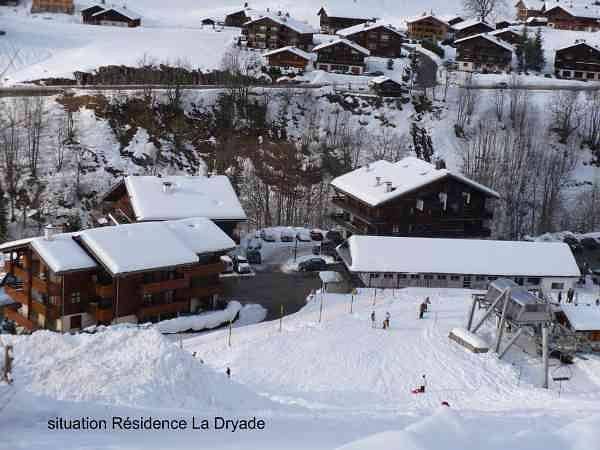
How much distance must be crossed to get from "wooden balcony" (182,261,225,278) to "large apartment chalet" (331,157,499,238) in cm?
1102

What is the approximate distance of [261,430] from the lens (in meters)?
14.0

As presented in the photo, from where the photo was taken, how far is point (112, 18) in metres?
82.0

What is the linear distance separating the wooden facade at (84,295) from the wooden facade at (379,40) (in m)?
51.4

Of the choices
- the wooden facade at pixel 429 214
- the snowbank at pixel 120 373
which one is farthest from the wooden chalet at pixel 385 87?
the snowbank at pixel 120 373

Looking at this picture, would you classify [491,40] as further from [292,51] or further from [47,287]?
[47,287]

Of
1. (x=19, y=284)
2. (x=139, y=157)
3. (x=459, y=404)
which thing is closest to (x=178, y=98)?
(x=139, y=157)

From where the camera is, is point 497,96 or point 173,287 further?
point 497,96

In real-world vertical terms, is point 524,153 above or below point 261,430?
above

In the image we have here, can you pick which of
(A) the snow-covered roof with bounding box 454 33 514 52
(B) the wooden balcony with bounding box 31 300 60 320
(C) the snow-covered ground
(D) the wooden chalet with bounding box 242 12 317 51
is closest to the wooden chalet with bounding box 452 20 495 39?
(A) the snow-covered roof with bounding box 454 33 514 52

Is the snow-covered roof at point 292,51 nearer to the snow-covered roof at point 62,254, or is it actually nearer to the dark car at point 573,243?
the dark car at point 573,243

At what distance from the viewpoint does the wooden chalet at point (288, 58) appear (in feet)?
230

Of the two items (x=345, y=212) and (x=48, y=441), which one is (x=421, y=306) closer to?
(x=345, y=212)

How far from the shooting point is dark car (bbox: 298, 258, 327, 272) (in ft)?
122

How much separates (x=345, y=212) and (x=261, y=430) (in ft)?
99.2
